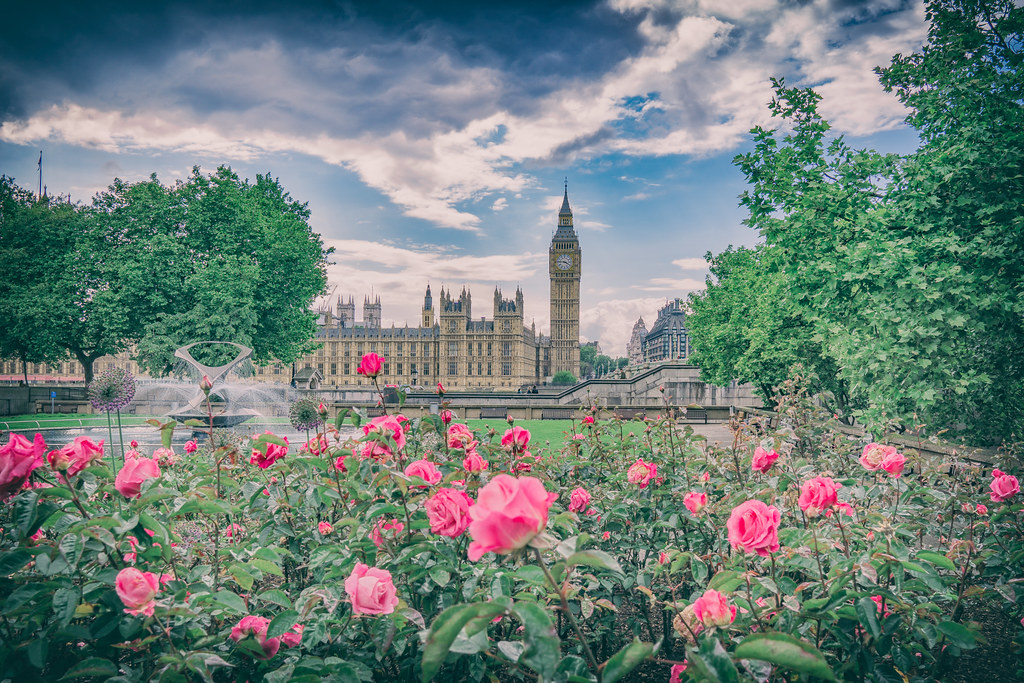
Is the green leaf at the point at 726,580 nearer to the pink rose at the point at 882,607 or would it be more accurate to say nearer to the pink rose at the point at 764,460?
the pink rose at the point at 882,607

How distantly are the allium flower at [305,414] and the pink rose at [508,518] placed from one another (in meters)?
2.58

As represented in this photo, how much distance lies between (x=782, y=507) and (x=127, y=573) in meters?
A: 2.66

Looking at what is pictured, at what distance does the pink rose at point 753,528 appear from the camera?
5.06ft

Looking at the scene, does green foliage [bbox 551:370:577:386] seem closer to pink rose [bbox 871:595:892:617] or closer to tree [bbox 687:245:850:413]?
tree [bbox 687:245:850:413]

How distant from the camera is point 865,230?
29.8 ft

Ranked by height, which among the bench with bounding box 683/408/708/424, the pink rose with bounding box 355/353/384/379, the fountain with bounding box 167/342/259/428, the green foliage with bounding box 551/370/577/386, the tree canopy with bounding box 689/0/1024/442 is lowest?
the green foliage with bounding box 551/370/577/386

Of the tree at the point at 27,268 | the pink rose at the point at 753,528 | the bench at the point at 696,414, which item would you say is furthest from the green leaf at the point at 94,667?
the tree at the point at 27,268

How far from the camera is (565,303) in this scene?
11138 centimetres

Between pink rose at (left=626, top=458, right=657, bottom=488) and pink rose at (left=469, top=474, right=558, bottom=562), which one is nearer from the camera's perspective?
pink rose at (left=469, top=474, right=558, bottom=562)

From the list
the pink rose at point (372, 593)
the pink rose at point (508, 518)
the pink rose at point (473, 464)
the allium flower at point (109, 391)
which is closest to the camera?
the pink rose at point (508, 518)

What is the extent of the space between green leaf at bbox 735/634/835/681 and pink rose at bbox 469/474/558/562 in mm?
549

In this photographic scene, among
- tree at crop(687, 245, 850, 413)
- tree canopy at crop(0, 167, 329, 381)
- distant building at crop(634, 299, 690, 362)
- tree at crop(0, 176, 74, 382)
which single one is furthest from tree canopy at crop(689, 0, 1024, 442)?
distant building at crop(634, 299, 690, 362)

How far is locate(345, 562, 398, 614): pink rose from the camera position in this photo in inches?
57.2

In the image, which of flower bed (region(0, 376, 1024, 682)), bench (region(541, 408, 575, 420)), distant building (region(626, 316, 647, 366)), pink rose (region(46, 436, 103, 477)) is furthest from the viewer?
distant building (region(626, 316, 647, 366))
